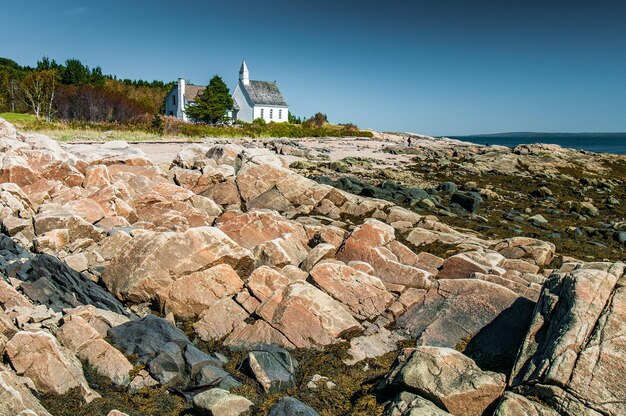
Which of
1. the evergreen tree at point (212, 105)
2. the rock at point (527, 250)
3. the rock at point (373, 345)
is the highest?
the evergreen tree at point (212, 105)

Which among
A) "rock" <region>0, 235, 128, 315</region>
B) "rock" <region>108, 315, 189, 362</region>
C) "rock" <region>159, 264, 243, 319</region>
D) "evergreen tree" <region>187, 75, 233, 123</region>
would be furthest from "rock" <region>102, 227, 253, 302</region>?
"evergreen tree" <region>187, 75, 233, 123</region>

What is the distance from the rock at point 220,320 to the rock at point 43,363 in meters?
2.24

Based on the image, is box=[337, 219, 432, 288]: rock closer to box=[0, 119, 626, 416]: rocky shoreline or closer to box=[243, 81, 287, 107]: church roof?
box=[0, 119, 626, 416]: rocky shoreline

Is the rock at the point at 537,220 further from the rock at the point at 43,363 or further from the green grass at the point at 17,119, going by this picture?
the green grass at the point at 17,119

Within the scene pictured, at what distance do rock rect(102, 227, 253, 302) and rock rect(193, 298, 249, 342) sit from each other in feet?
3.29

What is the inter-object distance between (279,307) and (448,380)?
3.18 metres

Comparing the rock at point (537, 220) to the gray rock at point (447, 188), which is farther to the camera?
the gray rock at point (447, 188)

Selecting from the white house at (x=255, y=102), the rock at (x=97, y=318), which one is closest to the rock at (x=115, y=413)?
the rock at (x=97, y=318)

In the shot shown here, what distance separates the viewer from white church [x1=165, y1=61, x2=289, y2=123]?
7488 centimetres

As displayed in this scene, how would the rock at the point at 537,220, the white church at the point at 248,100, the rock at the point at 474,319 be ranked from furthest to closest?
the white church at the point at 248,100, the rock at the point at 537,220, the rock at the point at 474,319

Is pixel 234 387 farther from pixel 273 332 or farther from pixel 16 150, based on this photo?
pixel 16 150

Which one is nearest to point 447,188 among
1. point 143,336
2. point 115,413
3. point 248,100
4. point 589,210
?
point 589,210

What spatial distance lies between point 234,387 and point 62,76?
86449mm

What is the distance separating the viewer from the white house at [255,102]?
74875 millimetres
